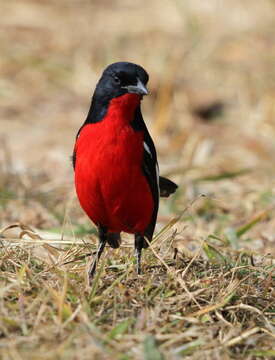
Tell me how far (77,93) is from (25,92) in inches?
26.4

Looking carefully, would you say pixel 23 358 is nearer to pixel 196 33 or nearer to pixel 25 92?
pixel 25 92

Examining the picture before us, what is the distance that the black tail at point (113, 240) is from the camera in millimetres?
4645

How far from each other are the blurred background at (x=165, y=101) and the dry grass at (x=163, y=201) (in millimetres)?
23

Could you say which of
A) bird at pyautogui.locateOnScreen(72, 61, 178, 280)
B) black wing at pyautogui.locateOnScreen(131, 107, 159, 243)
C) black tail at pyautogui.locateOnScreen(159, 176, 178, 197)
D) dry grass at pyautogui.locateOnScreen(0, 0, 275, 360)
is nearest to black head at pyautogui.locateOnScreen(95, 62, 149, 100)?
bird at pyautogui.locateOnScreen(72, 61, 178, 280)

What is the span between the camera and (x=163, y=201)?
7.11 meters

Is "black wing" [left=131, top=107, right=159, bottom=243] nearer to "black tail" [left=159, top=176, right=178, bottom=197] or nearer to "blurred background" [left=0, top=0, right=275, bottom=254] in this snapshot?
"black tail" [left=159, top=176, right=178, bottom=197]

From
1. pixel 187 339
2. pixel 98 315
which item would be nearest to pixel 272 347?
pixel 187 339

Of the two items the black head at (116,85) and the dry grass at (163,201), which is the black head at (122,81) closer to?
the black head at (116,85)

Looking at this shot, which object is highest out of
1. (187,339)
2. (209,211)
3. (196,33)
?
(196,33)

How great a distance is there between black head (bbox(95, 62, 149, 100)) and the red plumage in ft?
0.13

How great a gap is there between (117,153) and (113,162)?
0.17 ft

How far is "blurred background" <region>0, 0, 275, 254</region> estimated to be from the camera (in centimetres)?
701

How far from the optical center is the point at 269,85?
10.8 meters

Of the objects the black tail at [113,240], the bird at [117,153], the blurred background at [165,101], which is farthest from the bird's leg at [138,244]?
the blurred background at [165,101]
